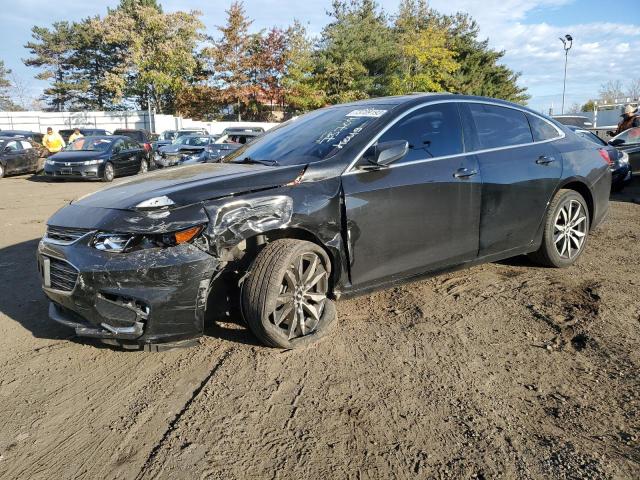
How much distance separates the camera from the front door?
3.55 metres

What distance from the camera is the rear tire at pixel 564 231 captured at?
188 inches

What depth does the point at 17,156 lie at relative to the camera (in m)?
17.1

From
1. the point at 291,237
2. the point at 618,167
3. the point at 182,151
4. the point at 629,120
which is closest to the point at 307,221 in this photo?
the point at 291,237

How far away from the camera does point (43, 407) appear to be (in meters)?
2.81

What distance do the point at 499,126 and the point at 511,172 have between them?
445mm

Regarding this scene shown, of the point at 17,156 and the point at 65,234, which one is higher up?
the point at 65,234

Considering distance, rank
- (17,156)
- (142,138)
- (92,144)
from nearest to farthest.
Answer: (92,144)
(17,156)
(142,138)

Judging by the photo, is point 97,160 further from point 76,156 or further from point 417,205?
point 417,205

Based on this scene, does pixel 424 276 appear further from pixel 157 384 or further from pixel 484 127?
pixel 157 384

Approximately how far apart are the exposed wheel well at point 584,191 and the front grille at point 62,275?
4.28 metres

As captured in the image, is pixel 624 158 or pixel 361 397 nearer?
pixel 361 397

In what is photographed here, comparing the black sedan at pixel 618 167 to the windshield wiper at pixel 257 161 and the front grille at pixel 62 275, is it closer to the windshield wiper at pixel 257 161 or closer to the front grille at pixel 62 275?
the windshield wiper at pixel 257 161

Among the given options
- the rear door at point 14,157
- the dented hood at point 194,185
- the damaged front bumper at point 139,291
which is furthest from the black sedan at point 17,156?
the damaged front bumper at point 139,291

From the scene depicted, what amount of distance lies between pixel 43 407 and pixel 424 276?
2693mm
